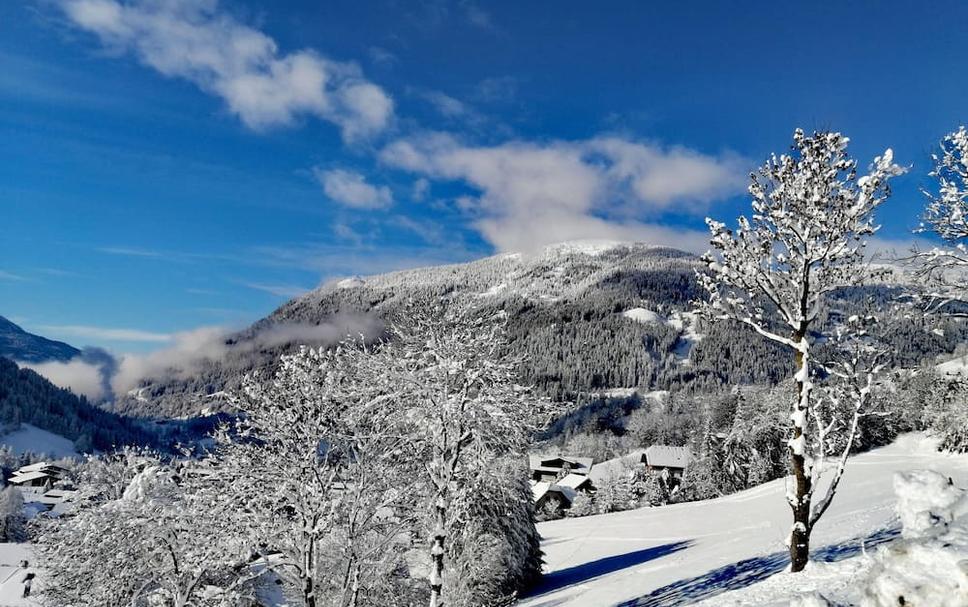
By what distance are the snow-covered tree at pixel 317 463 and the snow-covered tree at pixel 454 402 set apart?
681 millimetres

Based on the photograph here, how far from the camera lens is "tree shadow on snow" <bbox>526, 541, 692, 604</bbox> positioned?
3341 centimetres

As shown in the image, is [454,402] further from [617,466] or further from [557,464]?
[557,464]

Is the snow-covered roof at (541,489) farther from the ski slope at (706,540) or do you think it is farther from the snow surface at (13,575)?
the snow surface at (13,575)

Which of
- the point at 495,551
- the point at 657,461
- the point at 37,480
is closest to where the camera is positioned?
the point at 495,551

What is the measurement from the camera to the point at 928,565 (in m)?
5.70

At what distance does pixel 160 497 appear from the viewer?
26.5 m

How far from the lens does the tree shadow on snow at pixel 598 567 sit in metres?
33.4

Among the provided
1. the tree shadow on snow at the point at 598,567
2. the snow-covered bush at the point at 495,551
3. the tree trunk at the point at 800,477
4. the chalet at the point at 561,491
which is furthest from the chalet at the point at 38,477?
the tree trunk at the point at 800,477

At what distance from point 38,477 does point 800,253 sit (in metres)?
180

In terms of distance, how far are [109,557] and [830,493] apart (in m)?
28.3

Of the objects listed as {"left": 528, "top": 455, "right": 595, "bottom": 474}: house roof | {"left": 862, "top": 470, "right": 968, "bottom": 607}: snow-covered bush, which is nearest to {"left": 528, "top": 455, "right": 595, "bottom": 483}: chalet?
{"left": 528, "top": 455, "right": 595, "bottom": 474}: house roof

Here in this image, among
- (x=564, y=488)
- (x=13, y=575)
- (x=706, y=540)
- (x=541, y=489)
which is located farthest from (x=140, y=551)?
(x=564, y=488)

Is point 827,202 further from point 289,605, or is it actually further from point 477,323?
point 289,605

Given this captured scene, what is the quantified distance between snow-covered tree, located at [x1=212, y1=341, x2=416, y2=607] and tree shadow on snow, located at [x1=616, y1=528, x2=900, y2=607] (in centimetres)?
1099
